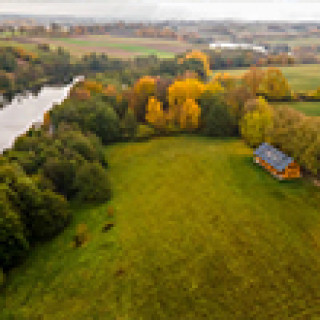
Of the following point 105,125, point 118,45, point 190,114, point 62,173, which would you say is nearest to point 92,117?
point 105,125

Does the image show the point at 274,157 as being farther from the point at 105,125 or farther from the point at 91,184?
the point at 105,125

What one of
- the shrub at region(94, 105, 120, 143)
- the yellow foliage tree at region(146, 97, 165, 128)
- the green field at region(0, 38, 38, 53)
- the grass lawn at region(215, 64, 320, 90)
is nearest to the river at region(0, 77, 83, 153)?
the shrub at region(94, 105, 120, 143)

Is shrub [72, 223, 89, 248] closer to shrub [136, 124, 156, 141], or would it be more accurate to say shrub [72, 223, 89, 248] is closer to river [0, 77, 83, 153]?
river [0, 77, 83, 153]

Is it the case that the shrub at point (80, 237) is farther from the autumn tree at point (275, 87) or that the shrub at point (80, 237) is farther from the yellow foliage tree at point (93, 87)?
the autumn tree at point (275, 87)

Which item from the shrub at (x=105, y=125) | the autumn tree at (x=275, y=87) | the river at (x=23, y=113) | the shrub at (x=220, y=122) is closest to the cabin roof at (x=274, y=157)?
the shrub at (x=220, y=122)

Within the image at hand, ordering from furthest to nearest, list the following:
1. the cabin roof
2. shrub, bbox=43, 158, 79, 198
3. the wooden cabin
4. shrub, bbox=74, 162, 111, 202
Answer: the cabin roof
the wooden cabin
shrub, bbox=43, 158, 79, 198
shrub, bbox=74, 162, 111, 202

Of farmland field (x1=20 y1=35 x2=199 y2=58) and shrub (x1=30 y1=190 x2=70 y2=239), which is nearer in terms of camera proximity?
shrub (x1=30 y1=190 x2=70 y2=239)

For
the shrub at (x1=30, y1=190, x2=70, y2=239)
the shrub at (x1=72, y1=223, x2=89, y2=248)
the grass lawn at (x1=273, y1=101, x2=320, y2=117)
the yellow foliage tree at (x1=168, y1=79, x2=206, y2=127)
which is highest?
the yellow foliage tree at (x1=168, y1=79, x2=206, y2=127)

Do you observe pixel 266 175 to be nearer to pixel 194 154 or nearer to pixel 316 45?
pixel 194 154
